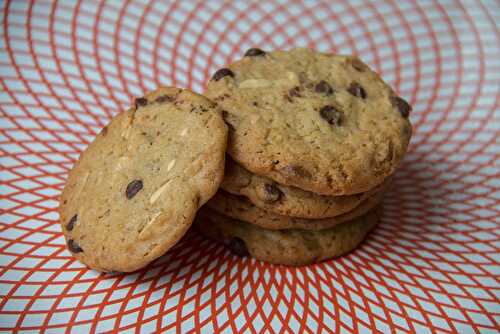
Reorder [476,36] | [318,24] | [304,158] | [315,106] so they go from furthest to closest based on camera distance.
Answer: [318,24] → [476,36] → [315,106] → [304,158]

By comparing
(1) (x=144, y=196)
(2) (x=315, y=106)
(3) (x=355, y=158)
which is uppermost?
(2) (x=315, y=106)

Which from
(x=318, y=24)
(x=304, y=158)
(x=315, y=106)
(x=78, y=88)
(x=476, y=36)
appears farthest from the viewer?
(x=318, y=24)

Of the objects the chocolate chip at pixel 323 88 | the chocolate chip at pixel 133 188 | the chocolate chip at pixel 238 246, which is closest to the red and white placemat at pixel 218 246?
the chocolate chip at pixel 238 246

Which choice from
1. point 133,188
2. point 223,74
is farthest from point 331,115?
point 133,188

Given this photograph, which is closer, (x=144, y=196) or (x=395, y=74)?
(x=144, y=196)

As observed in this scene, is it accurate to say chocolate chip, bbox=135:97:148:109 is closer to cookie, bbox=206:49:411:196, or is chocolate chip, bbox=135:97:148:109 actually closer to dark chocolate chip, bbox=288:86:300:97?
cookie, bbox=206:49:411:196

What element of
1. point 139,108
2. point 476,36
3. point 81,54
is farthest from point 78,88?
point 476,36

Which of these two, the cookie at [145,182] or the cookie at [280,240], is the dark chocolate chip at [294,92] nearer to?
the cookie at [145,182]

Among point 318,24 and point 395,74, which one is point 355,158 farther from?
point 318,24
